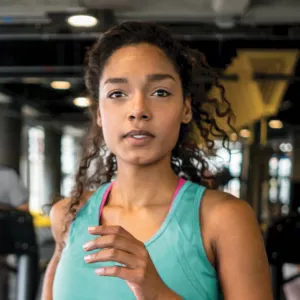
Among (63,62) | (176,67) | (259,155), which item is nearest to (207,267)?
(176,67)

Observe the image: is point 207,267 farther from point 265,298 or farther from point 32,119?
point 32,119

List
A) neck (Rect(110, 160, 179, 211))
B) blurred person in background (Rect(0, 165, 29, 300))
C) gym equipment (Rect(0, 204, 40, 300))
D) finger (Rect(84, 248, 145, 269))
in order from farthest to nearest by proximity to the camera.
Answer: blurred person in background (Rect(0, 165, 29, 300)) < gym equipment (Rect(0, 204, 40, 300)) < neck (Rect(110, 160, 179, 211)) < finger (Rect(84, 248, 145, 269))

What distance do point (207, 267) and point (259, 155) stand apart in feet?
12.8

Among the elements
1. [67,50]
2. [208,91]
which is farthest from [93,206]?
[67,50]

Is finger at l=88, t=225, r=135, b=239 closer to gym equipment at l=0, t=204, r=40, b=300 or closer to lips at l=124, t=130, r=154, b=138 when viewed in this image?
lips at l=124, t=130, r=154, b=138

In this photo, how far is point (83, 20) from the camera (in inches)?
133

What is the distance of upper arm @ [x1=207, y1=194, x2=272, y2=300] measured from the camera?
0.81m

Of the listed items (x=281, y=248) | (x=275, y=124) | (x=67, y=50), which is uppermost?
(x=67, y=50)

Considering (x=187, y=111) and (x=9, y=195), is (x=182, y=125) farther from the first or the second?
(x=9, y=195)

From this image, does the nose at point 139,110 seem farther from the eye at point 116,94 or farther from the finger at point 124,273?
the finger at point 124,273

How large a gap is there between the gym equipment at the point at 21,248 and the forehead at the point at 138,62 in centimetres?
246

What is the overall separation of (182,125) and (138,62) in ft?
0.71

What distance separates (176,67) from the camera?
967 mm

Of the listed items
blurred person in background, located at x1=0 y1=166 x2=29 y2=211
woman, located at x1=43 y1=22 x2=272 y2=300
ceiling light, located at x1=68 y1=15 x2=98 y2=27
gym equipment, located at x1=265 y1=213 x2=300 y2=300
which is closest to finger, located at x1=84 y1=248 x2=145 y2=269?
woman, located at x1=43 y1=22 x2=272 y2=300
